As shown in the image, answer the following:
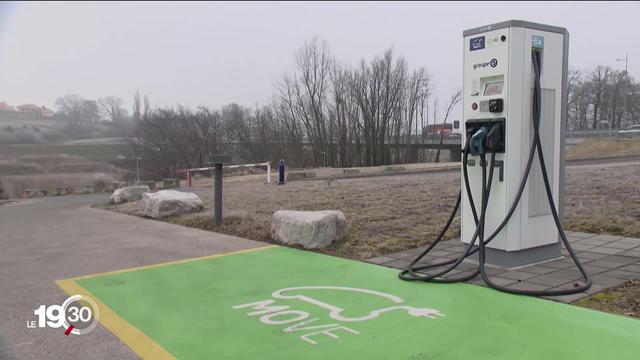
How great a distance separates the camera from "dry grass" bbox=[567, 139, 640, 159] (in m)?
40.8

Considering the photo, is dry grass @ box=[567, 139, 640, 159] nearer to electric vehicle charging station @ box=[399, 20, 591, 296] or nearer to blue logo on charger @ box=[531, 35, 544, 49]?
electric vehicle charging station @ box=[399, 20, 591, 296]

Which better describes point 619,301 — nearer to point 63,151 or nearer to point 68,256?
point 68,256

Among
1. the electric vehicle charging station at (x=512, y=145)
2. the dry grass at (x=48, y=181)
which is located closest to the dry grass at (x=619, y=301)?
the electric vehicle charging station at (x=512, y=145)

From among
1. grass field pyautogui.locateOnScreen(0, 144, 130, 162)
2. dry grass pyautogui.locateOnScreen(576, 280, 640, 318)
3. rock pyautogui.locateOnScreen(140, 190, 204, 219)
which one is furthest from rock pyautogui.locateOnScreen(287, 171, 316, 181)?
dry grass pyautogui.locateOnScreen(576, 280, 640, 318)

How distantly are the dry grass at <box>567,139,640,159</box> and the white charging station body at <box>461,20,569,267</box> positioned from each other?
127 ft

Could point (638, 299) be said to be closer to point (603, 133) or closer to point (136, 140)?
point (136, 140)

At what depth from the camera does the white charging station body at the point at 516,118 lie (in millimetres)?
5043

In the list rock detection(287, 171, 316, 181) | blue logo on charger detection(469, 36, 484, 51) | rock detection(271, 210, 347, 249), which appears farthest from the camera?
rock detection(287, 171, 316, 181)

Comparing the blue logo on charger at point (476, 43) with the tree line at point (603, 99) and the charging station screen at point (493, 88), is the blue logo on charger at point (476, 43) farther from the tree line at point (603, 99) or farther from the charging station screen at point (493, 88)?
the tree line at point (603, 99)

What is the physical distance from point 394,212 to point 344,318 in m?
5.22

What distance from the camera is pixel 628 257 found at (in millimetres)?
5422

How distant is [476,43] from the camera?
17.4 feet

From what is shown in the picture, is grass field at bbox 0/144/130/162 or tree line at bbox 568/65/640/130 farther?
tree line at bbox 568/65/640/130

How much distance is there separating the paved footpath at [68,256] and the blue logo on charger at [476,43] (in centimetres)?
371
